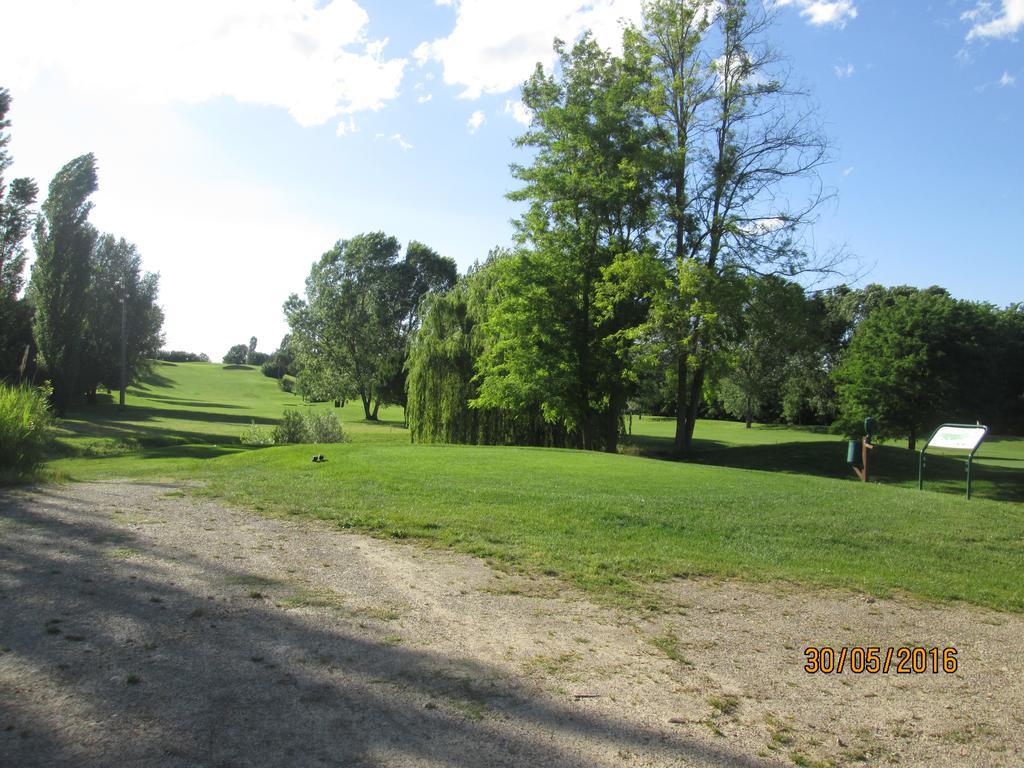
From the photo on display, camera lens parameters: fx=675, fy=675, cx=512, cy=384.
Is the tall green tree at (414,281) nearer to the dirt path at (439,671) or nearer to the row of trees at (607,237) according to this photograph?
the row of trees at (607,237)

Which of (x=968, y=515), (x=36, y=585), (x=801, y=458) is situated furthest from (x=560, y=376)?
(x=36, y=585)

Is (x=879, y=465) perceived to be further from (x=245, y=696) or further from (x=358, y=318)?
(x=358, y=318)

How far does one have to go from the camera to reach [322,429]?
2884 cm

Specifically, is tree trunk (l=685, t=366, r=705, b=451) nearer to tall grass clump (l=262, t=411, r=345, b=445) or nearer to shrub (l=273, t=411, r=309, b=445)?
tall grass clump (l=262, t=411, r=345, b=445)

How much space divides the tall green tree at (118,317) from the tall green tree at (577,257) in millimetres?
41307

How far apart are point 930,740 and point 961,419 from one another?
34.5 metres

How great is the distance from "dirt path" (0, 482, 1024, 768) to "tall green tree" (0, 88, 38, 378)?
40.2 meters

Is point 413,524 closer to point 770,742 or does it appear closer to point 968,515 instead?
point 770,742

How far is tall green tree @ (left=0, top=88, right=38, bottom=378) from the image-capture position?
126ft

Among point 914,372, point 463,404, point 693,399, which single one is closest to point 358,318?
point 463,404

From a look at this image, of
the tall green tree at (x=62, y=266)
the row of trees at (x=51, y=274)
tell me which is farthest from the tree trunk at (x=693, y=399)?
the tall green tree at (x=62, y=266)

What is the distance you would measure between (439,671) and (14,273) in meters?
51.8
